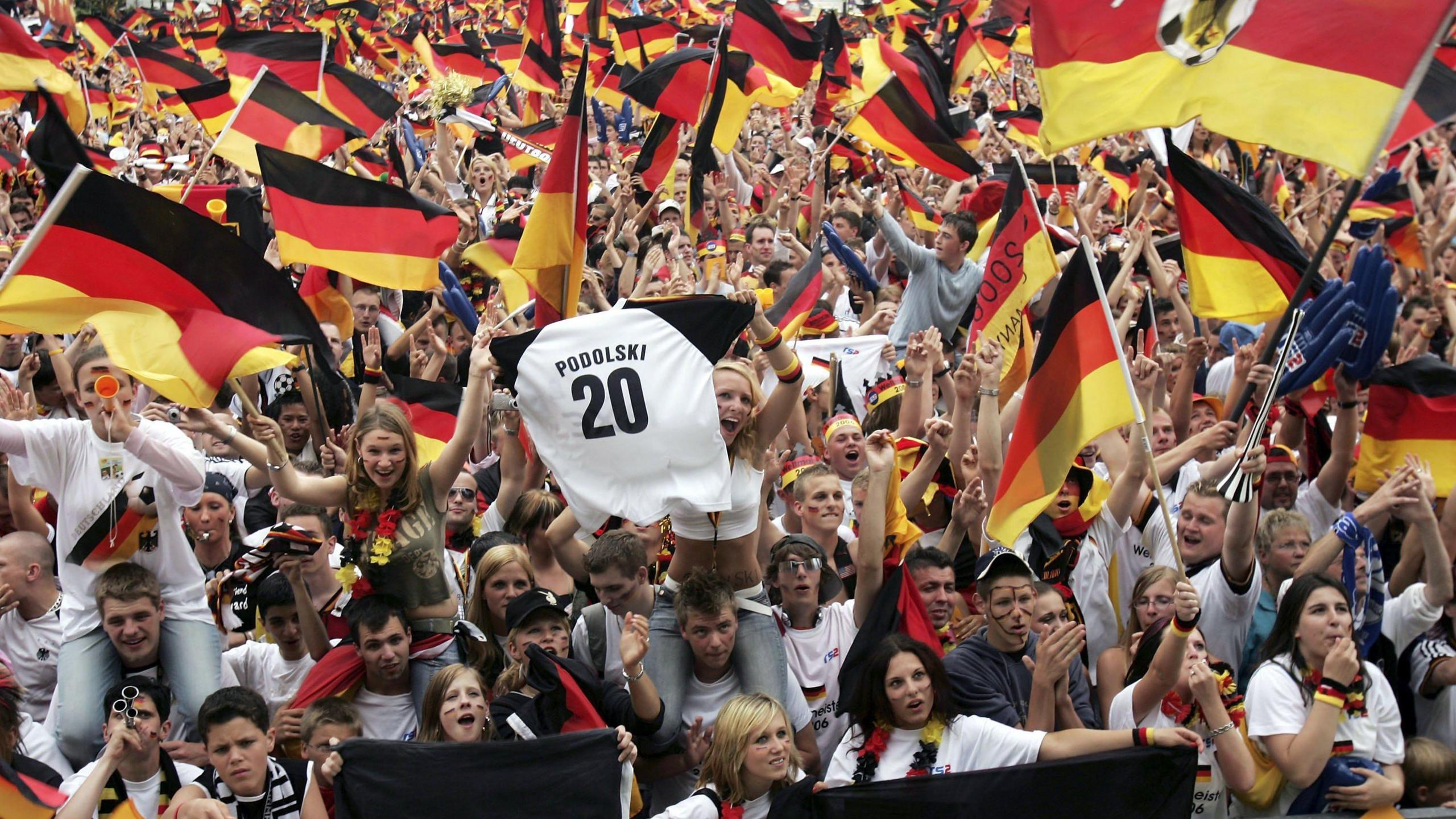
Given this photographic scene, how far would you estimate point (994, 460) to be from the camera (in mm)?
6395

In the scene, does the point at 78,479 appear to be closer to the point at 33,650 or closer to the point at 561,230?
the point at 33,650

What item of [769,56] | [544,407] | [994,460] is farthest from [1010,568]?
[769,56]

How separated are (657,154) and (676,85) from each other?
811mm

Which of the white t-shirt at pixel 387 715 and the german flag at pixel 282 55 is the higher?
the german flag at pixel 282 55

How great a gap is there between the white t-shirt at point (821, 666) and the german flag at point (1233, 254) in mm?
2086

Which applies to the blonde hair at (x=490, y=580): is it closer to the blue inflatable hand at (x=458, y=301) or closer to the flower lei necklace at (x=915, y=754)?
the flower lei necklace at (x=915, y=754)

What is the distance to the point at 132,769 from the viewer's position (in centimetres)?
511

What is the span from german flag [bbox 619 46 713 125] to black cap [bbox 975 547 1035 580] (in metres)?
4.96

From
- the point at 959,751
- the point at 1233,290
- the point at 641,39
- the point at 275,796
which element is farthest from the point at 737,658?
the point at 641,39

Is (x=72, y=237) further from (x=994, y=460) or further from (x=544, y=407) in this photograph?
(x=994, y=460)

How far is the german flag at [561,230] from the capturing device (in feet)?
22.2

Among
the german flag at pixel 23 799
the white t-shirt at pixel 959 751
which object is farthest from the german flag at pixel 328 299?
the white t-shirt at pixel 959 751

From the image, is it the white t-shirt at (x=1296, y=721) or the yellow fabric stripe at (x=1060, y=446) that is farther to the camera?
the yellow fabric stripe at (x=1060, y=446)

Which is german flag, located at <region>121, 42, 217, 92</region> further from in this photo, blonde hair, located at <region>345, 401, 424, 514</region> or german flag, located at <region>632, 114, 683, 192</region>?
blonde hair, located at <region>345, 401, 424, 514</region>
